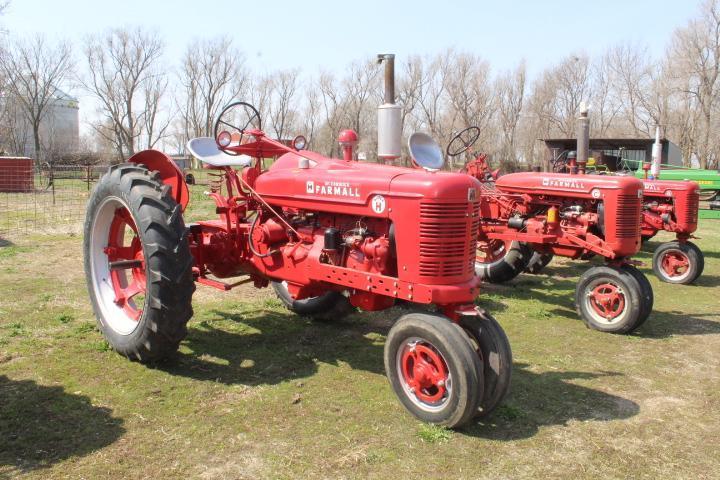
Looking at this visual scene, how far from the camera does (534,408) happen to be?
3637mm

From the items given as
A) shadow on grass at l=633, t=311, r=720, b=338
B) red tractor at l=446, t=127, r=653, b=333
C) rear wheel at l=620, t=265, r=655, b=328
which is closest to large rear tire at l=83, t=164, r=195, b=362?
red tractor at l=446, t=127, r=653, b=333

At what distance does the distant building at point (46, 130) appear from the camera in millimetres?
47878

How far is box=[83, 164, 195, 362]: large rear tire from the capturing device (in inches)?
150

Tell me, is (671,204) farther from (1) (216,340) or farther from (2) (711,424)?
(1) (216,340)

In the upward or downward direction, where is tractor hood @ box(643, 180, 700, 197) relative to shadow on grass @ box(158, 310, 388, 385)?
upward

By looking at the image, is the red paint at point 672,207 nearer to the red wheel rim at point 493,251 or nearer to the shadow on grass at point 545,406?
the red wheel rim at point 493,251

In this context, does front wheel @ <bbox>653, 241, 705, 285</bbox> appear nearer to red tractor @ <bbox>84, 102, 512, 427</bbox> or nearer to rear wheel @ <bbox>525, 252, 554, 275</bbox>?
rear wheel @ <bbox>525, 252, 554, 275</bbox>

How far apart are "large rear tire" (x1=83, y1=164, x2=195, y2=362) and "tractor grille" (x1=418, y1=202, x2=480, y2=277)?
1.62 m

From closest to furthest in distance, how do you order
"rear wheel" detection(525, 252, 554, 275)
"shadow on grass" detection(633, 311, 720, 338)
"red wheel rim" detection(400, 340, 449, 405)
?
"red wheel rim" detection(400, 340, 449, 405) < "shadow on grass" detection(633, 311, 720, 338) < "rear wheel" detection(525, 252, 554, 275)

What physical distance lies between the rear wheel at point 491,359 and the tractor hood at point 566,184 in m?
3.51

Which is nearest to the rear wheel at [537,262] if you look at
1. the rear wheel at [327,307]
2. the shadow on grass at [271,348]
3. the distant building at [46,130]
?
the shadow on grass at [271,348]

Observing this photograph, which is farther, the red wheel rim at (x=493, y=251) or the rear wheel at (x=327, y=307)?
the red wheel rim at (x=493, y=251)

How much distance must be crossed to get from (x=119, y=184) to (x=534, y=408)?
10.8 feet

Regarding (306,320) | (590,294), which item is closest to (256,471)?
(306,320)
